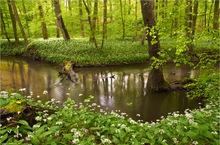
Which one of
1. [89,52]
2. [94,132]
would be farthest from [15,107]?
[89,52]

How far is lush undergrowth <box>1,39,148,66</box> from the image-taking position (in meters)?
18.2

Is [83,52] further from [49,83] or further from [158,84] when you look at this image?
[158,84]

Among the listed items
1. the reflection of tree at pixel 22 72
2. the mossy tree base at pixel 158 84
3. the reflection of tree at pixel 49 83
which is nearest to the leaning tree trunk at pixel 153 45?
the mossy tree base at pixel 158 84

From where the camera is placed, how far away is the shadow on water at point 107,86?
973 cm

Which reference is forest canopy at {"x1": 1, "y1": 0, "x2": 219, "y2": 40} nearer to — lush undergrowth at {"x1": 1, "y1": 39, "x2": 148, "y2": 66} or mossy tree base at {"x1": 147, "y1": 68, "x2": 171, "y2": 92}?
lush undergrowth at {"x1": 1, "y1": 39, "x2": 148, "y2": 66}

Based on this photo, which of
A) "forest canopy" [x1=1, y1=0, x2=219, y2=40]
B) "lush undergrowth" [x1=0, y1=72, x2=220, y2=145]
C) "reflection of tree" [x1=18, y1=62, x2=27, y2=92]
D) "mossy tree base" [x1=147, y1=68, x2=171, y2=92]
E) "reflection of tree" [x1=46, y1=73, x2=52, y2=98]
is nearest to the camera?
"lush undergrowth" [x1=0, y1=72, x2=220, y2=145]

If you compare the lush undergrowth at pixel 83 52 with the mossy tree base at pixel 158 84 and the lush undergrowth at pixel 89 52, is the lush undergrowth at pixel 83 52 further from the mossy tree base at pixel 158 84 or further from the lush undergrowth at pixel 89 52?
the mossy tree base at pixel 158 84

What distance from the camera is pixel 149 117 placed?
861 cm

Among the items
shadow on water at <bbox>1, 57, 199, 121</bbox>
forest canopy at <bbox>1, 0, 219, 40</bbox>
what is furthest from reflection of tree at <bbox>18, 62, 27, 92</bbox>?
forest canopy at <bbox>1, 0, 219, 40</bbox>

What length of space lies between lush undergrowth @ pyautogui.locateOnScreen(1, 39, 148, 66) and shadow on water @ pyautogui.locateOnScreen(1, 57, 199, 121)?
89cm

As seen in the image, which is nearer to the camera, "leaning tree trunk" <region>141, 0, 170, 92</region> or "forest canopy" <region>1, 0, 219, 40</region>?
"leaning tree trunk" <region>141, 0, 170, 92</region>

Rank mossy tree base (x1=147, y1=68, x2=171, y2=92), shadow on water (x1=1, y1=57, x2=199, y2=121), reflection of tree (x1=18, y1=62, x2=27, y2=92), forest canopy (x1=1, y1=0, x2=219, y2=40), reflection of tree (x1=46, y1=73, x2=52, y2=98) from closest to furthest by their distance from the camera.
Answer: shadow on water (x1=1, y1=57, x2=199, y2=121) < mossy tree base (x1=147, y1=68, x2=171, y2=92) < reflection of tree (x1=46, y1=73, x2=52, y2=98) < reflection of tree (x1=18, y1=62, x2=27, y2=92) < forest canopy (x1=1, y1=0, x2=219, y2=40)

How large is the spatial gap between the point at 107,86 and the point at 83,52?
289 inches

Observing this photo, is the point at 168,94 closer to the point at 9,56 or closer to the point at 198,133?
the point at 198,133
